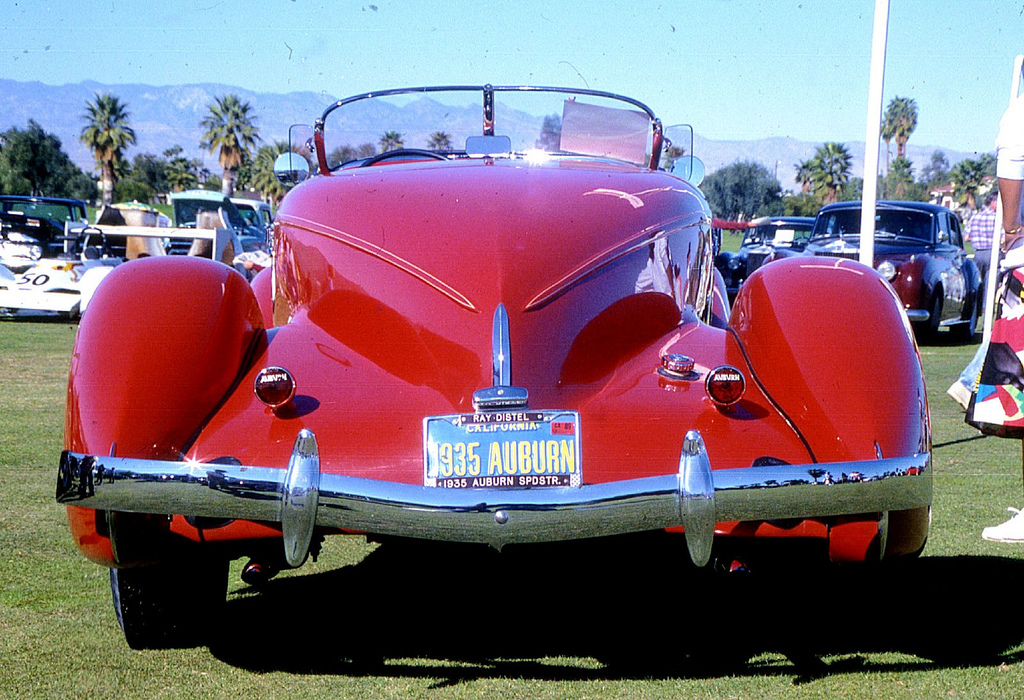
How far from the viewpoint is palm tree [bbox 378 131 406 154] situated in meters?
5.00

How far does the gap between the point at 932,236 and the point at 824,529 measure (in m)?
12.6

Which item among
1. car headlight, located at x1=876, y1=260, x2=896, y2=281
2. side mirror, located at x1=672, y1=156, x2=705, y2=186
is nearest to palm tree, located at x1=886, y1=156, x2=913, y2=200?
car headlight, located at x1=876, y1=260, x2=896, y2=281

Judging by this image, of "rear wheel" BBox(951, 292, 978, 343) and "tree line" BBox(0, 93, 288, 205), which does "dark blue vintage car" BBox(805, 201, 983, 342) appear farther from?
"tree line" BBox(0, 93, 288, 205)

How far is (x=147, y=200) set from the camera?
5797cm

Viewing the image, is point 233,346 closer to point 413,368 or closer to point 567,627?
point 413,368

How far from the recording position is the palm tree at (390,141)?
500 centimetres

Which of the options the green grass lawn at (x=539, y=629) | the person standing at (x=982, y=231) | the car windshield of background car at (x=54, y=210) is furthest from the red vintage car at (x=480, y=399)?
the car windshield of background car at (x=54, y=210)

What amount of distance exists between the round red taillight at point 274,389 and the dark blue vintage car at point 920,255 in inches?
460

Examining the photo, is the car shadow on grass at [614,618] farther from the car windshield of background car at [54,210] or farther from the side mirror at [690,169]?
the car windshield of background car at [54,210]

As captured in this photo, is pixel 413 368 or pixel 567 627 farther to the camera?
pixel 567 627

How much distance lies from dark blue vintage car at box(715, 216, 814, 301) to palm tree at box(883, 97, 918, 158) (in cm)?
3901

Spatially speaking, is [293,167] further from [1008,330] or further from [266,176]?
[266,176]

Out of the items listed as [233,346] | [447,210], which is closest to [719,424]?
[447,210]

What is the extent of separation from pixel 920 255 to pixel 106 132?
4658 cm
